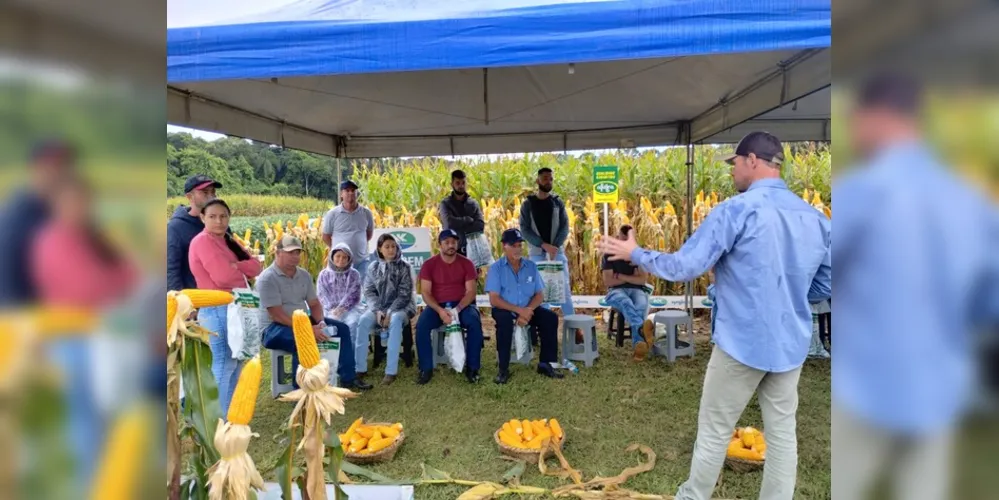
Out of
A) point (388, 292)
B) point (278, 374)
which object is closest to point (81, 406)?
point (278, 374)

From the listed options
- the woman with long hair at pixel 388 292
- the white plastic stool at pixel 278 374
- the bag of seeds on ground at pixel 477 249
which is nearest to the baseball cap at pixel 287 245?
the white plastic stool at pixel 278 374

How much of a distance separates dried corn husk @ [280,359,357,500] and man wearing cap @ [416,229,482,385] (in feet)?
10.1

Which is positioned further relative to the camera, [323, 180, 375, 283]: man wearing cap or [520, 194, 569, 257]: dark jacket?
[520, 194, 569, 257]: dark jacket

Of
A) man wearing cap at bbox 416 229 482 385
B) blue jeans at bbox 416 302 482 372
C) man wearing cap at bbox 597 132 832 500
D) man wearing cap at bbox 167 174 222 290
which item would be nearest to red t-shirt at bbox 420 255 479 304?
man wearing cap at bbox 416 229 482 385

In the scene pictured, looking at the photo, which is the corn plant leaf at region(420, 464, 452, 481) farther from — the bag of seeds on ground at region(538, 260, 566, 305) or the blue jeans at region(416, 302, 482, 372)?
the bag of seeds on ground at region(538, 260, 566, 305)

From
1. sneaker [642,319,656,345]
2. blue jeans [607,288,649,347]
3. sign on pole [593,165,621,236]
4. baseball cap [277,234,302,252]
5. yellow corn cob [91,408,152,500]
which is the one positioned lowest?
sneaker [642,319,656,345]

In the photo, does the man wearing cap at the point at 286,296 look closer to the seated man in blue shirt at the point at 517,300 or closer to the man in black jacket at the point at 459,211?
the seated man in blue shirt at the point at 517,300

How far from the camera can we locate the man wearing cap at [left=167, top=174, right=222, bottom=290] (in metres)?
3.43

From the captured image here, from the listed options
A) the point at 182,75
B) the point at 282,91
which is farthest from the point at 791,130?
the point at 182,75

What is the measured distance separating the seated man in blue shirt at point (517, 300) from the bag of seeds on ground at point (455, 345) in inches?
12.3

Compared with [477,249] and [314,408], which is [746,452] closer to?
[314,408]

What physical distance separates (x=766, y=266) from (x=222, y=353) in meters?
3.14

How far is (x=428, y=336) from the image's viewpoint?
4566mm

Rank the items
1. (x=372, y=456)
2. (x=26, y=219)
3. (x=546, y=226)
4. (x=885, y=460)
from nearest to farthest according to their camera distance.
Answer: (x=26, y=219) → (x=885, y=460) → (x=372, y=456) → (x=546, y=226)
